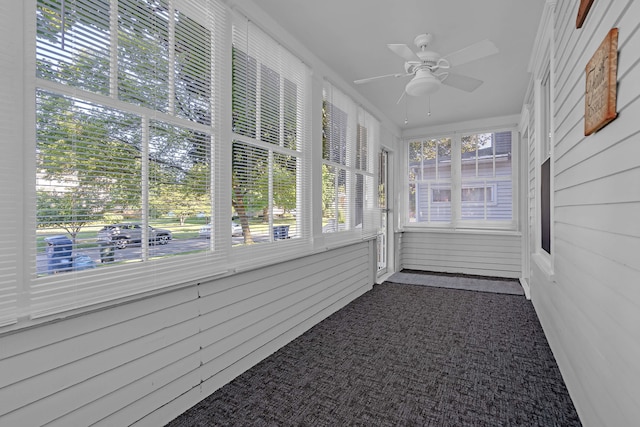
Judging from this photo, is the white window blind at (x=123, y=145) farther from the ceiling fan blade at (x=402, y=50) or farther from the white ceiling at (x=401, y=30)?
the ceiling fan blade at (x=402, y=50)

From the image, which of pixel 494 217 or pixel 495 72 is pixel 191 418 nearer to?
pixel 495 72

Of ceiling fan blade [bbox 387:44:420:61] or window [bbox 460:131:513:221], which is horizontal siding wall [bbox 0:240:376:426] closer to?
Result: ceiling fan blade [bbox 387:44:420:61]

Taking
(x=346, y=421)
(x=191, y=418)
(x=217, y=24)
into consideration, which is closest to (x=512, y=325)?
(x=346, y=421)

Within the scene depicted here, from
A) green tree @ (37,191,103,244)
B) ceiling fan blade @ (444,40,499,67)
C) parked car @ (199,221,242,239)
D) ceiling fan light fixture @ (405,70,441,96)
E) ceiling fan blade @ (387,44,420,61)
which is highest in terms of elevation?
ceiling fan blade @ (387,44,420,61)

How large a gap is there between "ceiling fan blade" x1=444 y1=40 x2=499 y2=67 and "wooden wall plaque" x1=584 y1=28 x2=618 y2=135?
78 cm

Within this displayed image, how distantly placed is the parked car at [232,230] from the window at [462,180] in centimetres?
460

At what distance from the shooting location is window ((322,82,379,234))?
3.63 meters

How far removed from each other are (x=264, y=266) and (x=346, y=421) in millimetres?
1197

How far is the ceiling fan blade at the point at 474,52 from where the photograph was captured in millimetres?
2252

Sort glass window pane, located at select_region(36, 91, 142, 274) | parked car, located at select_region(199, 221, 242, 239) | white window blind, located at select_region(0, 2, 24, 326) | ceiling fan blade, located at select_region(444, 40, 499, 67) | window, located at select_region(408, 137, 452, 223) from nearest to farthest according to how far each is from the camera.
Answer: white window blind, located at select_region(0, 2, 24, 326), glass window pane, located at select_region(36, 91, 142, 274), parked car, located at select_region(199, 221, 242, 239), ceiling fan blade, located at select_region(444, 40, 499, 67), window, located at select_region(408, 137, 452, 223)

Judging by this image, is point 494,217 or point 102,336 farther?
point 494,217

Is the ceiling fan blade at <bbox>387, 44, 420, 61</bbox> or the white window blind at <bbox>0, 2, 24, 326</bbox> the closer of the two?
the white window blind at <bbox>0, 2, 24, 326</bbox>

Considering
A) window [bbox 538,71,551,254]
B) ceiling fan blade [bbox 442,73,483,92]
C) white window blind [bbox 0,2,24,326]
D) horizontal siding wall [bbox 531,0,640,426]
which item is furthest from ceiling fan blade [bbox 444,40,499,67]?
white window blind [bbox 0,2,24,326]

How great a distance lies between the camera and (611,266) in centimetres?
133
